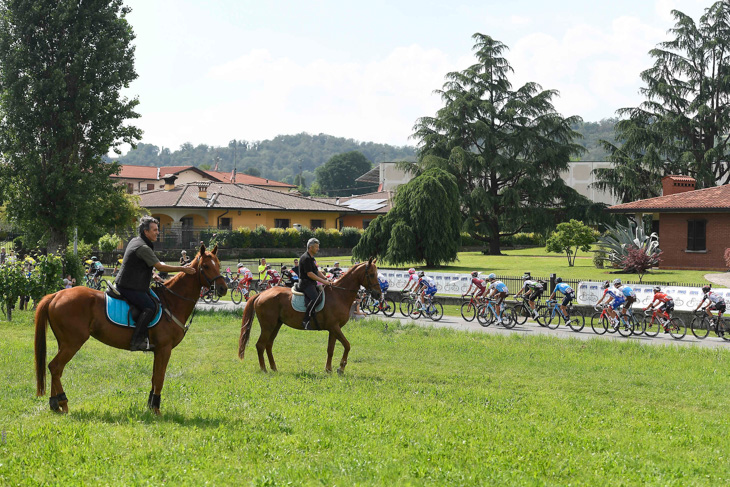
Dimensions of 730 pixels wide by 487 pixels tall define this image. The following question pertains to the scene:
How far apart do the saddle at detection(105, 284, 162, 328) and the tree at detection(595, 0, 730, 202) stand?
4859 centimetres

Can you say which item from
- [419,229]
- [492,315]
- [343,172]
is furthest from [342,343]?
[343,172]

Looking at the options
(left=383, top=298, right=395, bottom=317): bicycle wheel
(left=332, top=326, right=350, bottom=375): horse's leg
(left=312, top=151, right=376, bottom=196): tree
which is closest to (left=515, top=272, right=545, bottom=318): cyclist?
(left=383, top=298, right=395, bottom=317): bicycle wheel

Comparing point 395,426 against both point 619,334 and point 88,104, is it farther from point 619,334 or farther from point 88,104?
point 88,104

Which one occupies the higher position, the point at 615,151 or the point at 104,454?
the point at 615,151

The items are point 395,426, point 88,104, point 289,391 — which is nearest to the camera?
point 395,426

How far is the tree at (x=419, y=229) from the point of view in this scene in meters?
41.0

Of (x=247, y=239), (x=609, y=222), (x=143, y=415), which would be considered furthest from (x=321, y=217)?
(x=143, y=415)

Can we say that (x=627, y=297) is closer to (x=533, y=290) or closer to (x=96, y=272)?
(x=533, y=290)

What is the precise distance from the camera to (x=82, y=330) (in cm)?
849

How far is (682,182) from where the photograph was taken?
44.9 metres

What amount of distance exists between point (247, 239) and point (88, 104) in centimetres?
2617

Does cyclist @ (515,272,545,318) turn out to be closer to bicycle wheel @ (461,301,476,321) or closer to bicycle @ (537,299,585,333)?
bicycle @ (537,299,585,333)

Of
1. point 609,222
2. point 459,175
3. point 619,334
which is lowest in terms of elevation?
point 619,334

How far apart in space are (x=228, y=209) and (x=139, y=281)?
1971 inches
